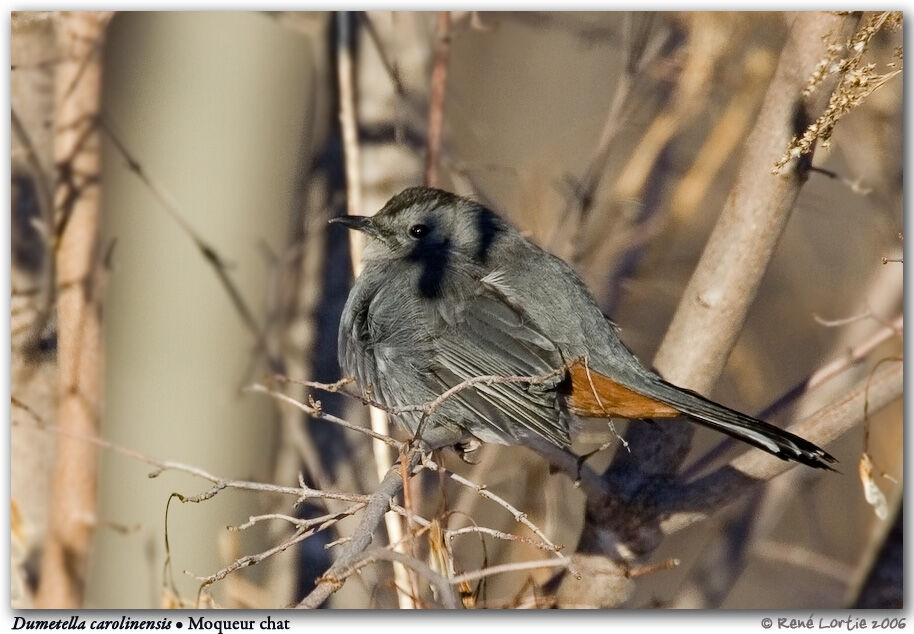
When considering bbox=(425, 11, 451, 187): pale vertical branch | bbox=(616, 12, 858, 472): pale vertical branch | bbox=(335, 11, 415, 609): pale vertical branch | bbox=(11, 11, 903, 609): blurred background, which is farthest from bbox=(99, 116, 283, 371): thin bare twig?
bbox=(616, 12, 858, 472): pale vertical branch

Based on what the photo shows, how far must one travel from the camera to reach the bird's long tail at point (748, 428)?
6.12 ft

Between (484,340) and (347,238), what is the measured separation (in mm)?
716

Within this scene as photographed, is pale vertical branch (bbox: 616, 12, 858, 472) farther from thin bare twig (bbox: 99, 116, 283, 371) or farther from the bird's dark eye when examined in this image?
thin bare twig (bbox: 99, 116, 283, 371)

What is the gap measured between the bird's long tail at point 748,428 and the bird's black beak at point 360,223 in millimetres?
837

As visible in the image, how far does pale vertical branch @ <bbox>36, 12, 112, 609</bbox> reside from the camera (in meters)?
2.37

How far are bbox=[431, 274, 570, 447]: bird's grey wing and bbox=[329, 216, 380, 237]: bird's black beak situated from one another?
327 millimetres

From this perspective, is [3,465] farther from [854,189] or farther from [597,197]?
[854,189]

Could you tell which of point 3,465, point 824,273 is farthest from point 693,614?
point 3,465

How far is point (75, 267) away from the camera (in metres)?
2.40

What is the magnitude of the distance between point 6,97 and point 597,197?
1.55 m

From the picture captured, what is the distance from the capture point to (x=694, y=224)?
2648mm

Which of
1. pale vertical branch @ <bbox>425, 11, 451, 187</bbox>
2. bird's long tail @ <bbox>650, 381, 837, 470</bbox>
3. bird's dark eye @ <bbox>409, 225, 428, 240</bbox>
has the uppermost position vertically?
pale vertical branch @ <bbox>425, 11, 451, 187</bbox>

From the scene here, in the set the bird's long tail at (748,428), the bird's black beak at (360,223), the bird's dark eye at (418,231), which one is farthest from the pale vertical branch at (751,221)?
the bird's black beak at (360,223)

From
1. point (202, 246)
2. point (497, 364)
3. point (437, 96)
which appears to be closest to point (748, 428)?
point (497, 364)
